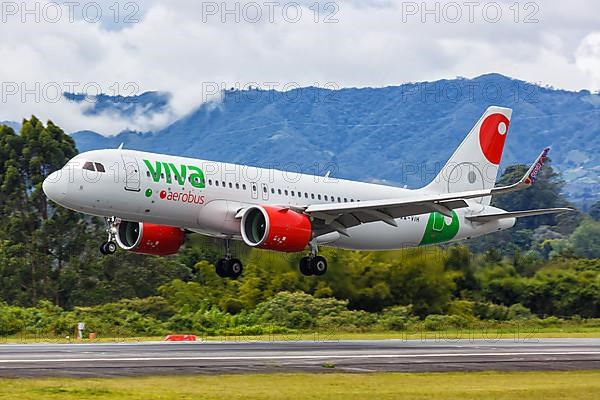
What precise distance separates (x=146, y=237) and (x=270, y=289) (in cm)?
1760

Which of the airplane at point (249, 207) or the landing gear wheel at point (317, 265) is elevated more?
the airplane at point (249, 207)

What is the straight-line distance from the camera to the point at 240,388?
24.7 meters

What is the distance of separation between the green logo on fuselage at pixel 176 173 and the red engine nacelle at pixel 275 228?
232cm

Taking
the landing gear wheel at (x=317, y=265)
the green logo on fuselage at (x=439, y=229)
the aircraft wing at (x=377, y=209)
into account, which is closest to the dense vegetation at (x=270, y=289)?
the landing gear wheel at (x=317, y=265)

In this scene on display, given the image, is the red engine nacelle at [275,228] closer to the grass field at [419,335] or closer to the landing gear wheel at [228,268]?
the landing gear wheel at [228,268]

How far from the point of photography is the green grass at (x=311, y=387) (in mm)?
23125

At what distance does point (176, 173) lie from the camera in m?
42.2

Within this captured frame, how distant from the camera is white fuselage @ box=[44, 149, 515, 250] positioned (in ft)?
→ 133

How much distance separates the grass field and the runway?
200 inches

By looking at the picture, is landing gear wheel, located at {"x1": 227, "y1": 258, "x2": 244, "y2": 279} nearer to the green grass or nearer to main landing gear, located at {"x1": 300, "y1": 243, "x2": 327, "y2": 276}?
main landing gear, located at {"x1": 300, "y1": 243, "x2": 327, "y2": 276}

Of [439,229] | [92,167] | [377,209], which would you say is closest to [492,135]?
[439,229]

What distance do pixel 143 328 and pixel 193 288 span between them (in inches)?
558

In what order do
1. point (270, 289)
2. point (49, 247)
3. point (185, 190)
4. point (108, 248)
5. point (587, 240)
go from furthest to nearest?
point (587, 240)
point (49, 247)
point (270, 289)
point (185, 190)
point (108, 248)

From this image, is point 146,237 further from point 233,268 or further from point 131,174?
point 131,174
